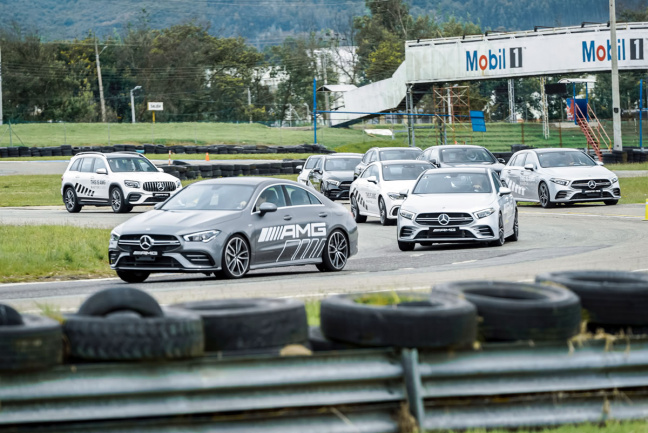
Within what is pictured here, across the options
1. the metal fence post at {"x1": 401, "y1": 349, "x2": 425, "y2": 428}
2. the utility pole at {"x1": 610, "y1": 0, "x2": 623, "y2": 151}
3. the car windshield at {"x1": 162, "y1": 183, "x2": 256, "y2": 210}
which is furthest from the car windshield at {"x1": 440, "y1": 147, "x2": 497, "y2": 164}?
the metal fence post at {"x1": 401, "y1": 349, "x2": 425, "y2": 428}

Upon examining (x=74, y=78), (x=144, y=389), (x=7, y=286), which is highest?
(x=74, y=78)

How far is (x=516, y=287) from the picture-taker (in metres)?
6.02

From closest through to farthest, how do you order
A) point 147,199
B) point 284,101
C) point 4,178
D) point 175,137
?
point 147,199
point 4,178
point 175,137
point 284,101

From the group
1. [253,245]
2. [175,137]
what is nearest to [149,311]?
[253,245]

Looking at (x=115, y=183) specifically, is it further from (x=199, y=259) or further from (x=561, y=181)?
(x=199, y=259)

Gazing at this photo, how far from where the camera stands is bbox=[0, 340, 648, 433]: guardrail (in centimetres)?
470

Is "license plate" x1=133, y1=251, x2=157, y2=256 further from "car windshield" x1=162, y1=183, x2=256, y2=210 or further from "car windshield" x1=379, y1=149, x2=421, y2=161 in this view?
"car windshield" x1=379, y1=149, x2=421, y2=161

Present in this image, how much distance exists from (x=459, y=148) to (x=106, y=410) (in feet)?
85.7

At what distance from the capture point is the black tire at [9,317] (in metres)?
5.03

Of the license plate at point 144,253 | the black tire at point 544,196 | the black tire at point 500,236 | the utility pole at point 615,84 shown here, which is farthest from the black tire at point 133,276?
the utility pole at point 615,84

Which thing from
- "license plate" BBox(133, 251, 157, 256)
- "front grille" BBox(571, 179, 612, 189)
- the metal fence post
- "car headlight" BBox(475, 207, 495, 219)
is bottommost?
"front grille" BBox(571, 179, 612, 189)

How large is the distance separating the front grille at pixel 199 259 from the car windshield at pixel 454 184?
710cm

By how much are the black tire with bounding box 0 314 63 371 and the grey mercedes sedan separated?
835 centimetres

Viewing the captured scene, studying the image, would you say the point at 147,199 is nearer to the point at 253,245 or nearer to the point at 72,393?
the point at 253,245
